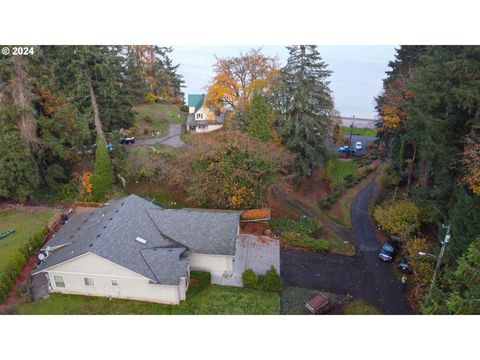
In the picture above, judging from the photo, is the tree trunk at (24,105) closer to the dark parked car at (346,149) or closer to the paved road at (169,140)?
the paved road at (169,140)

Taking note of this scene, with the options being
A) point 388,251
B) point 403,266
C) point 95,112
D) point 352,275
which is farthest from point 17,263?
point 403,266

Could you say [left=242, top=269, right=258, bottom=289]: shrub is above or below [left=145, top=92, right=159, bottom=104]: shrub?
below

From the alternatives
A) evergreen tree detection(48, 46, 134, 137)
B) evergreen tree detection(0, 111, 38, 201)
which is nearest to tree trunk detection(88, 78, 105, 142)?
evergreen tree detection(48, 46, 134, 137)

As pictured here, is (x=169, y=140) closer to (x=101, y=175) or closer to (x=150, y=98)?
(x=101, y=175)

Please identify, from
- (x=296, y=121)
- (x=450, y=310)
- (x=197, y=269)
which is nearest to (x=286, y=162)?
(x=296, y=121)

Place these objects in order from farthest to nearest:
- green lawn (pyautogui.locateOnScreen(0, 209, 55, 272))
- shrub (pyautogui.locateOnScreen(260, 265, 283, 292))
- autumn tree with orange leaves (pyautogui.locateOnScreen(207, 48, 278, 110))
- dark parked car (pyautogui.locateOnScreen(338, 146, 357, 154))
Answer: dark parked car (pyautogui.locateOnScreen(338, 146, 357, 154)) → autumn tree with orange leaves (pyautogui.locateOnScreen(207, 48, 278, 110)) → green lawn (pyautogui.locateOnScreen(0, 209, 55, 272)) → shrub (pyautogui.locateOnScreen(260, 265, 283, 292))

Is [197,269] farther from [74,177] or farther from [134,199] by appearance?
[74,177]

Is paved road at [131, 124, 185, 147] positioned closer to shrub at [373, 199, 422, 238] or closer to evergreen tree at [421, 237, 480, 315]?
shrub at [373, 199, 422, 238]

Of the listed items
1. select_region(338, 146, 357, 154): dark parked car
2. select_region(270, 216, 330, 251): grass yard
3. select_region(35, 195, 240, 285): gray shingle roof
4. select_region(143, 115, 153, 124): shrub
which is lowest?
select_region(270, 216, 330, 251): grass yard
